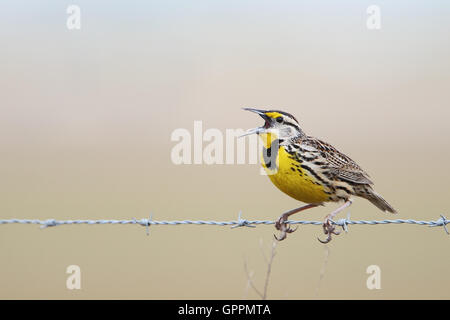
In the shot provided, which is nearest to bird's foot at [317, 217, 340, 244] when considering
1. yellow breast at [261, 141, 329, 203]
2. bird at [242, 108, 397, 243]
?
bird at [242, 108, 397, 243]

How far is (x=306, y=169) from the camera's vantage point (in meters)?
3.96

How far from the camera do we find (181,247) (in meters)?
7.82

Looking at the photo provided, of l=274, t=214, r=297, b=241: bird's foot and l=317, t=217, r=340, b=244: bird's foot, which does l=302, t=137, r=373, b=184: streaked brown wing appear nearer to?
l=317, t=217, r=340, b=244: bird's foot

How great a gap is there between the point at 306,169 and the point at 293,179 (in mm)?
102

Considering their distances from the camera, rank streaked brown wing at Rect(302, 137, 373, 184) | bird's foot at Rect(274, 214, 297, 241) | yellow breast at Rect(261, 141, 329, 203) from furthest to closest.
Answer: bird's foot at Rect(274, 214, 297, 241) → streaked brown wing at Rect(302, 137, 373, 184) → yellow breast at Rect(261, 141, 329, 203)

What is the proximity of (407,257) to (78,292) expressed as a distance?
3.47 meters

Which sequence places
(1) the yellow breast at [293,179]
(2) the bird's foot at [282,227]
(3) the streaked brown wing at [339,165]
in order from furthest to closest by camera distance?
Result: (2) the bird's foot at [282,227] → (3) the streaked brown wing at [339,165] → (1) the yellow breast at [293,179]

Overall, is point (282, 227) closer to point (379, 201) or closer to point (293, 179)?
point (293, 179)

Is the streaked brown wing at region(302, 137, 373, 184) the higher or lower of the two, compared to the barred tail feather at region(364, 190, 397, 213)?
higher

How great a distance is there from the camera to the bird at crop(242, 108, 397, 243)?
156 inches

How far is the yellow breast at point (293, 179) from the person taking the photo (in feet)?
12.9

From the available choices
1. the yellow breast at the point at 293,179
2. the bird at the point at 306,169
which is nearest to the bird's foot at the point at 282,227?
the bird at the point at 306,169

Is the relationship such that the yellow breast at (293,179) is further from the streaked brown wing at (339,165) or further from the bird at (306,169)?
the streaked brown wing at (339,165)

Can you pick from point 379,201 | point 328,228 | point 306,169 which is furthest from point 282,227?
point 379,201
